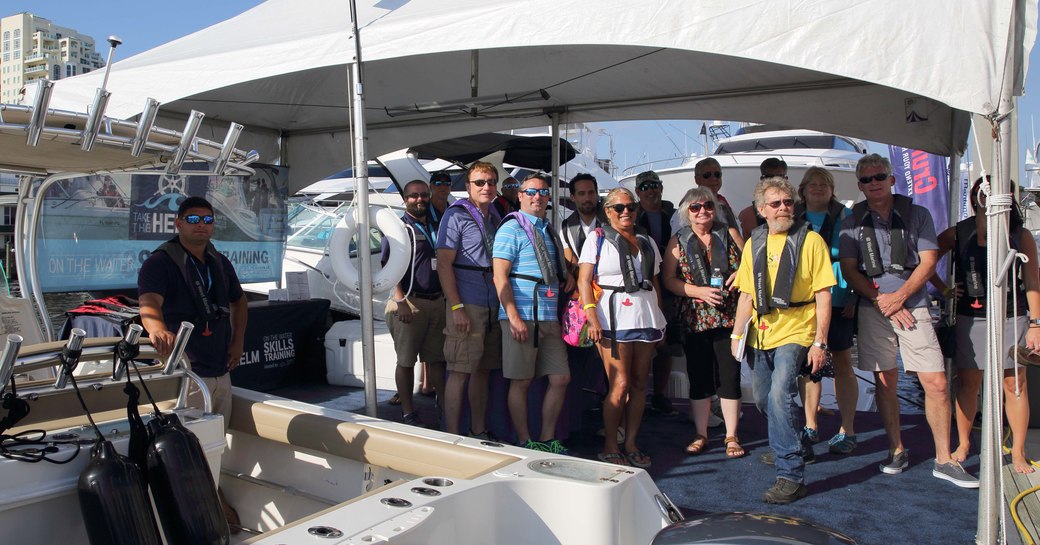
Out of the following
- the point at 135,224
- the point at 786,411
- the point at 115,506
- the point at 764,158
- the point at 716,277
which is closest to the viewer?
the point at 115,506

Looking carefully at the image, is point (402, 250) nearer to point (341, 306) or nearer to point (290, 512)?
point (290, 512)

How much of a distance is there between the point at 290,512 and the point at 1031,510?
11.2 feet

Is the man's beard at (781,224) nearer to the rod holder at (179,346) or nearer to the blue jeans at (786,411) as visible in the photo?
the blue jeans at (786,411)

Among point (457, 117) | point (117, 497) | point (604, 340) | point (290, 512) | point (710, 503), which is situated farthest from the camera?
point (457, 117)

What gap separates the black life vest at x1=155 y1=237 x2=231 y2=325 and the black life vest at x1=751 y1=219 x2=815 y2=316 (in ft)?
8.71

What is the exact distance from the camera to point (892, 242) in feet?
13.4

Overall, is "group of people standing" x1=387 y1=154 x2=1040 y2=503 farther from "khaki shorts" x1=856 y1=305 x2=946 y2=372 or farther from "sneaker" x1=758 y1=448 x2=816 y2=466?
"sneaker" x1=758 y1=448 x2=816 y2=466

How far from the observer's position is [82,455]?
2162 millimetres

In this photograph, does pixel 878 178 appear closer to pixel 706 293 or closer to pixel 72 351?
pixel 706 293

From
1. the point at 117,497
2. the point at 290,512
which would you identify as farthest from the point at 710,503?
the point at 117,497

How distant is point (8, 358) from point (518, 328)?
2.52 metres

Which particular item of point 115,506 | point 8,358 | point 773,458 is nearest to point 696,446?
point 773,458

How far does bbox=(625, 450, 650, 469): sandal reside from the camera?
4.33 metres

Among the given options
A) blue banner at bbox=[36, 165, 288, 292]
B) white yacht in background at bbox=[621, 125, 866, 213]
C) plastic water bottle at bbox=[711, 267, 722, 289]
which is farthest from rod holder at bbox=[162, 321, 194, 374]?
white yacht in background at bbox=[621, 125, 866, 213]
